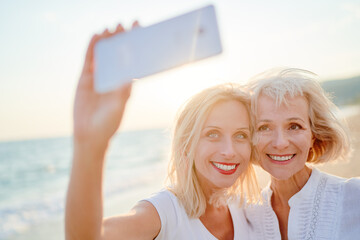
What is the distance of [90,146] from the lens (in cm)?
128

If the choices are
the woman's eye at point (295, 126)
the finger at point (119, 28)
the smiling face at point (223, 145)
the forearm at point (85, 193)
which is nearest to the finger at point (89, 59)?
the finger at point (119, 28)

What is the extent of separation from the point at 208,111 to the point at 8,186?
66.3ft

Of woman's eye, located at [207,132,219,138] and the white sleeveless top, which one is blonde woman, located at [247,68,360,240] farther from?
the white sleeveless top

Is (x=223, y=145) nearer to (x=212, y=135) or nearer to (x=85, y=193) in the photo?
(x=212, y=135)

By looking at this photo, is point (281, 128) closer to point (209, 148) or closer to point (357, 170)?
point (209, 148)

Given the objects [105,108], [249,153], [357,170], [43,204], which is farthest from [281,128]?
Answer: [43,204]

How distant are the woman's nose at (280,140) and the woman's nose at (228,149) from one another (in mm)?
405

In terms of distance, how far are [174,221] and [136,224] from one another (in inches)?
19.7

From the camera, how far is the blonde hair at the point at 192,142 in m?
2.76

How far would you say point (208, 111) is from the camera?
2770mm

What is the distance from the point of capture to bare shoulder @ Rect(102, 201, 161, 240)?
1.85 metres

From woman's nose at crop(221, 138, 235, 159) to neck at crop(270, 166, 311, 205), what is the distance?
791 millimetres

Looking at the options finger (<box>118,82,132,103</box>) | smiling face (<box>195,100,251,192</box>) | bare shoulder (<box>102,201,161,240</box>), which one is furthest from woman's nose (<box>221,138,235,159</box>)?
finger (<box>118,82,132,103</box>)

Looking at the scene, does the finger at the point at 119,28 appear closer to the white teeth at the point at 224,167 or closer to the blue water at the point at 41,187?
the white teeth at the point at 224,167
